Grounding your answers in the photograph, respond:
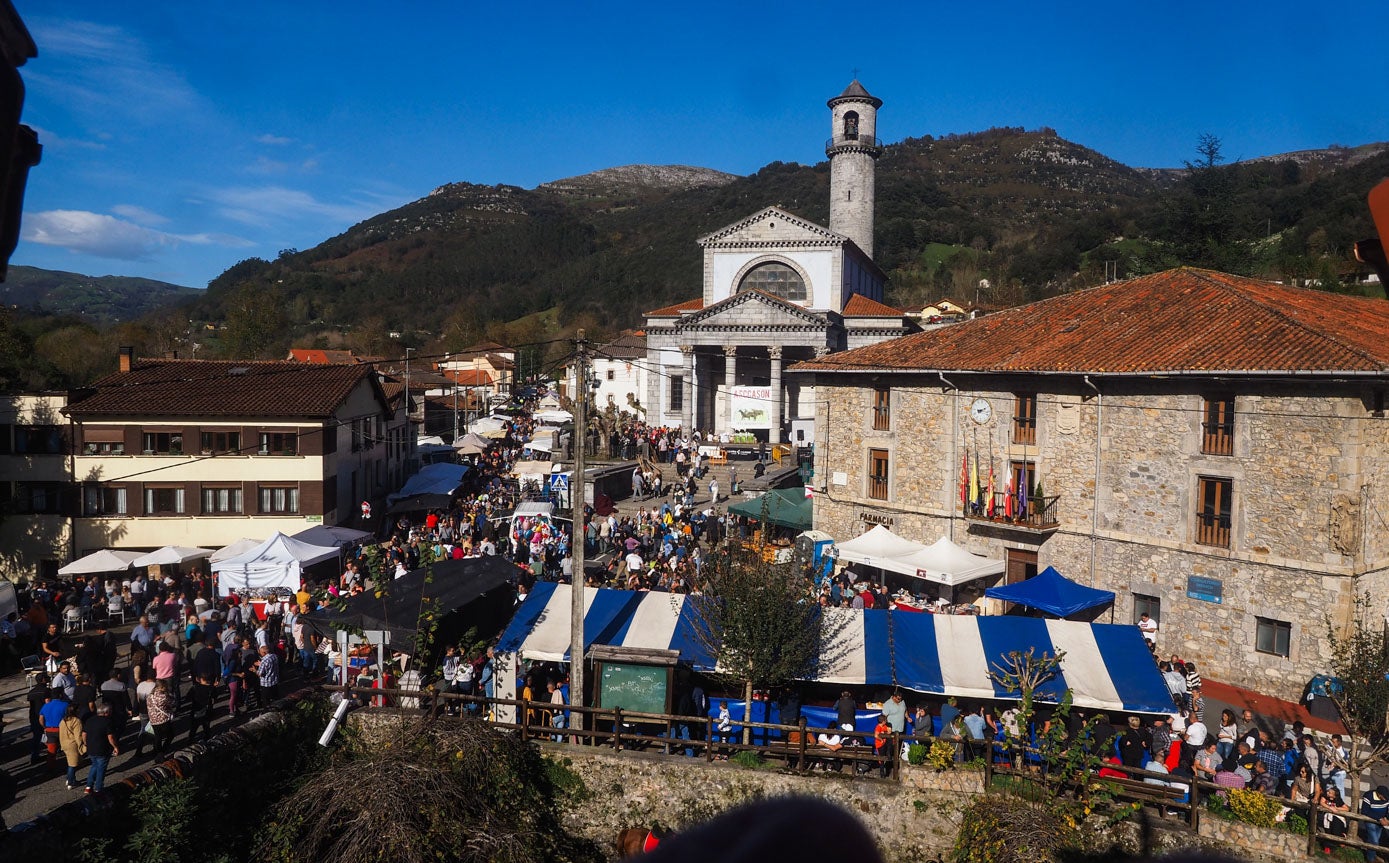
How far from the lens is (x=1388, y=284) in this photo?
251cm

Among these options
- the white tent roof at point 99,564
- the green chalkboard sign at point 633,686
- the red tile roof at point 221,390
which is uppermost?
the red tile roof at point 221,390

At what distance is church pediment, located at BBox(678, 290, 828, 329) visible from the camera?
48938 mm

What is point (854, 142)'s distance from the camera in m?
59.2

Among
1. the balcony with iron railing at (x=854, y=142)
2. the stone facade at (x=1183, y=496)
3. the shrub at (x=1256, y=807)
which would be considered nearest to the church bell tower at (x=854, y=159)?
the balcony with iron railing at (x=854, y=142)

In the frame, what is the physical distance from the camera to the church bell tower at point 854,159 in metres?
58.8

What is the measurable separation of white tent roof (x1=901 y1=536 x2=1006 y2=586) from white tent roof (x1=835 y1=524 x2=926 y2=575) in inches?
9.6

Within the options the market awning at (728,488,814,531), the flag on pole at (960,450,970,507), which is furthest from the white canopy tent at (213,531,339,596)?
the flag on pole at (960,450,970,507)

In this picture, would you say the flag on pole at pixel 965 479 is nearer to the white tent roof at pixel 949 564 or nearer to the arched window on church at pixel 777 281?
the white tent roof at pixel 949 564

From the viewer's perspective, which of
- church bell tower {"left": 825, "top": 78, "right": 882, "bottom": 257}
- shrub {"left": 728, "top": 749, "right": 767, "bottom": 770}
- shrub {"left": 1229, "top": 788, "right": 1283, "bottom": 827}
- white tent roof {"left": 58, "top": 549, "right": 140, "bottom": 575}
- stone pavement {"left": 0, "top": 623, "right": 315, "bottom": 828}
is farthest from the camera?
church bell tower {"left": 825, "top": 78, "right": 882, "bottom": 257}

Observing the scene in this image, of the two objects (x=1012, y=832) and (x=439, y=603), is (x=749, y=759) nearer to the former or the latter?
(x=1012, y=832)

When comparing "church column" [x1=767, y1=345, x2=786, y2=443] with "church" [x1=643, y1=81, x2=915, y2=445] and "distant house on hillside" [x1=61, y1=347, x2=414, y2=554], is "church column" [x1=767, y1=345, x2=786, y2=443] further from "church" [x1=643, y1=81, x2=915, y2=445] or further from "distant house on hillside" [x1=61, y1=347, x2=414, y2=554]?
"distant house on hillside" [x1=61, y1=347, x2=414, y2=554]

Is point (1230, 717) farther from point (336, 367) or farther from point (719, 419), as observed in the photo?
point (719, 419)

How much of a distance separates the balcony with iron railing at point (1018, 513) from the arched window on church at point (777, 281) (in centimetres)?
3367

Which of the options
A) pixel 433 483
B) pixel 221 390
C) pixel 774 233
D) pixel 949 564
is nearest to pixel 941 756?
pixel 949 564
